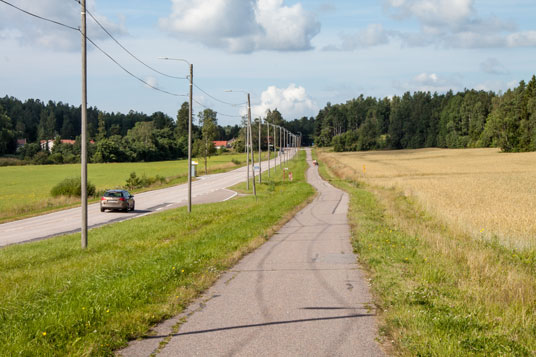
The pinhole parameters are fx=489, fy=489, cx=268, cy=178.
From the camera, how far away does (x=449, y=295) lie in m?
8.41

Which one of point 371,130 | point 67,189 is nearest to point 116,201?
point 67,189

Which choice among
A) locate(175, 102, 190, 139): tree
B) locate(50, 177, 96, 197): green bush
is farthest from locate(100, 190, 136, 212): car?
locate(175, 102, 190, 139): tree

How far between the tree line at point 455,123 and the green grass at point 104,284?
9287cm

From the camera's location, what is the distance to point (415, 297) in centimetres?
811

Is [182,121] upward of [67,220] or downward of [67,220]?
upward

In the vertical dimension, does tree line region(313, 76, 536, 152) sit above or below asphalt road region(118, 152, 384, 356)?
above

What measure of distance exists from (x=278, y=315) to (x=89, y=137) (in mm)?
164954

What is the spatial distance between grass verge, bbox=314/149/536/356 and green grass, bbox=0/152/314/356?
11.3 ft

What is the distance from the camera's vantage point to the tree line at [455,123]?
96688 mm

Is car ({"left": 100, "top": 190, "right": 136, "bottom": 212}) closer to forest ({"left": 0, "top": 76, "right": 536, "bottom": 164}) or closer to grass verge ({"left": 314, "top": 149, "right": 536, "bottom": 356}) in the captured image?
grass verge ({"left": 314, "top": 149, "right": 536, "bottom": 356})

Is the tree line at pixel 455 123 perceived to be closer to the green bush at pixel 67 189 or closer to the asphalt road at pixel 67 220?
the asphalt road at pixel 67 220

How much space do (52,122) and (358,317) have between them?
7112 inches

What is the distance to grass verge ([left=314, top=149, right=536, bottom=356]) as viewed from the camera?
5945 mm

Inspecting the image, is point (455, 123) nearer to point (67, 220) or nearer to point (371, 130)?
point (371, 130)
